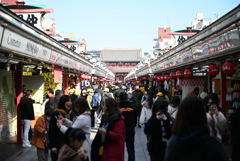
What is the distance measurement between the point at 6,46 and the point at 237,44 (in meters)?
5.10

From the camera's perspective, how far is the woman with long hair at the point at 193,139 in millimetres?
2266

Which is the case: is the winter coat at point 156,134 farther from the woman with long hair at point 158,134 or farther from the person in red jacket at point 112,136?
the person in red jacket at point 112,136

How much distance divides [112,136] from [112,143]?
0.56ft

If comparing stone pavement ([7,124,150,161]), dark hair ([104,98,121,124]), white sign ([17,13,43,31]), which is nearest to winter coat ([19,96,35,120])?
stone pavement ([7,124,150,161])

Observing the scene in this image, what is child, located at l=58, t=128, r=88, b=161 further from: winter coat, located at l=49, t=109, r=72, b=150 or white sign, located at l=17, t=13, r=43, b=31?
white sign, located at l=17, t=13, r=43, b=31

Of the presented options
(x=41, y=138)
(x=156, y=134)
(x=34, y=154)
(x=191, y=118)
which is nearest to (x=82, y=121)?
(x=156, y=134)

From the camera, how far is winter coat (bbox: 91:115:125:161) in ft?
14.4

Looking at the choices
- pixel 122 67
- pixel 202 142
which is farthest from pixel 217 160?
pixel 122 67

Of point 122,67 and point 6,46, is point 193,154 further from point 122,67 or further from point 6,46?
point 122,67

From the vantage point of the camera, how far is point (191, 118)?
7.92 ft

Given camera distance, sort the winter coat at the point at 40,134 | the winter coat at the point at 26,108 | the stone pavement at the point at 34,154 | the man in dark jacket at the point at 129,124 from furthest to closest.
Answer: the winter coat at the point at 26,108 → the stone pavement at the point at 34,154 → the man in dark jacket at the point at 129,124 → the winter coat at the point at 40,134

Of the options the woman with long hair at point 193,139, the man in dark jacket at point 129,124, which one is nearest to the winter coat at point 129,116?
the man in dark jacket at point 129,124

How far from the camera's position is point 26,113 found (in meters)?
8.80

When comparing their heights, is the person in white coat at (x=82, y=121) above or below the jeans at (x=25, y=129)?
above
